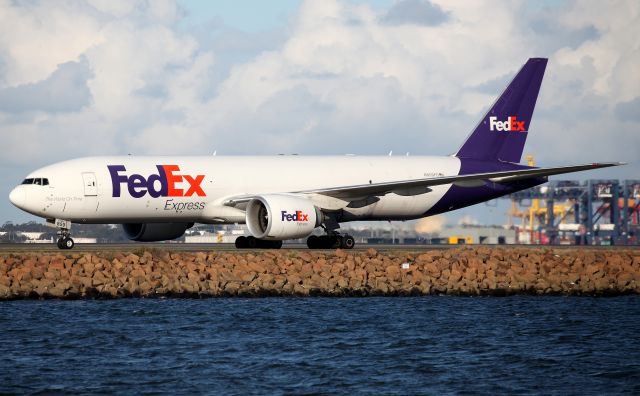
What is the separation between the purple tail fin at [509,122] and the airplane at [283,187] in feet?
0.15

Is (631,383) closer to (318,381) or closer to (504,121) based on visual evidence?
(318,381)

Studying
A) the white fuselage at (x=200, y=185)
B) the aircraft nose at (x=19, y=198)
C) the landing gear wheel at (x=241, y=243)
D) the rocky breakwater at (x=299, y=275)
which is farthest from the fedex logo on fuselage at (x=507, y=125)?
the aircraft nose at (x=19, y=198)

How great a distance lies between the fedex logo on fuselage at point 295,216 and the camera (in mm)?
41781

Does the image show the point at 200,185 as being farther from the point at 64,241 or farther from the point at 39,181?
the point at 39,181

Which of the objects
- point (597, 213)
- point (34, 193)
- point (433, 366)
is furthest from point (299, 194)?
point (597, 213)

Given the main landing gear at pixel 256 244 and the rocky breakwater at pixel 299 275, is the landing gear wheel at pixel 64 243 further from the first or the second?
the main landing gear at pixel 256 244

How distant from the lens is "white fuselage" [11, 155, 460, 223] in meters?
42.2

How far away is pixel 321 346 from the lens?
83.5ft

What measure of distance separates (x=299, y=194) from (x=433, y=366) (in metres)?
22.3

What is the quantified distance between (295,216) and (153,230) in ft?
23.1

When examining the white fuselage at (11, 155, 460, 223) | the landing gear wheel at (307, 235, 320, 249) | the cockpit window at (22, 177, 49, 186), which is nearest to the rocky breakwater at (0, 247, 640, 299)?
the white fuselage at (11, 155, 460, 223)

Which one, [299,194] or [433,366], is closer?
[433,366]

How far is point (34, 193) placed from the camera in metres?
42.0

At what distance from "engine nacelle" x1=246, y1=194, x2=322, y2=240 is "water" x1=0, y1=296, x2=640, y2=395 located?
7994mm
